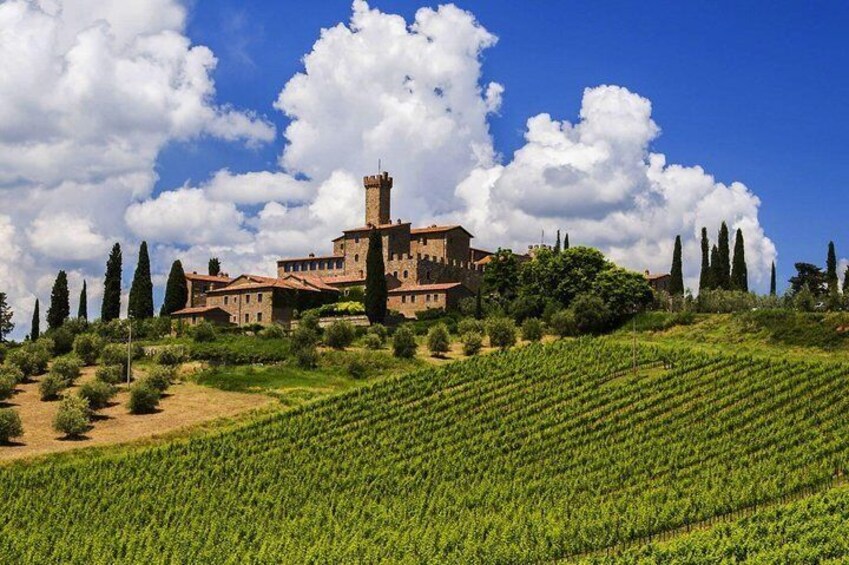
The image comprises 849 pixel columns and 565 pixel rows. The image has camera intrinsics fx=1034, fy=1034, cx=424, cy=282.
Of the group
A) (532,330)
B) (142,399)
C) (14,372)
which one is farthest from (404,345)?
(14,372)

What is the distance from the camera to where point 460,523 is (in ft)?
123

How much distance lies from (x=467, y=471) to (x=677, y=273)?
61927 mm

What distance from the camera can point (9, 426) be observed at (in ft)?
170

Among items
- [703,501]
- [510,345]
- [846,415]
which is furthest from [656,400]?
[510,345]

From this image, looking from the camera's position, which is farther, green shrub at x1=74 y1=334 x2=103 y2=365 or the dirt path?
green shrub at x1=74 y1=334 x2=103 y2=365

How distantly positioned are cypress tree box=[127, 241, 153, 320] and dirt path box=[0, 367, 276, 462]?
87.3 ft

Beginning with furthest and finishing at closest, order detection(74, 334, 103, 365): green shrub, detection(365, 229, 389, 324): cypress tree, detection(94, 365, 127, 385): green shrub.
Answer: detection(365, 229, 389, 324): cypress tree → detection(74, 334, 103, 365): green shrub → detection(94, 365, 127, 385): green shrub

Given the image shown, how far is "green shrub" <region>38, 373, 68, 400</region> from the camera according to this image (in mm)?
62906

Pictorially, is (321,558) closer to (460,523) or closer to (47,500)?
(460,523)

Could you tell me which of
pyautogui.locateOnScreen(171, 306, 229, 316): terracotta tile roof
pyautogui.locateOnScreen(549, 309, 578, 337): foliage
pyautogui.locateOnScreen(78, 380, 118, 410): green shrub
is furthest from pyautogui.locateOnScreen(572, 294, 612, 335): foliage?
pyautogui.locateOnScreen(78, 380, 118, 410): green shrub

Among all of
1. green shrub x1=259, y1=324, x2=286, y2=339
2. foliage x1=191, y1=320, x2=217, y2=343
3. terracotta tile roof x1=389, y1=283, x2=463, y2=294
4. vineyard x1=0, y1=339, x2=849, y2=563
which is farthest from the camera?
terracotta tile roof x1=389, y1=283, x2=463, y2=294

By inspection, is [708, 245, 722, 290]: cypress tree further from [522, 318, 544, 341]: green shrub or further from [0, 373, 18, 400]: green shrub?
[0, 373, 18, 400]: green shrub

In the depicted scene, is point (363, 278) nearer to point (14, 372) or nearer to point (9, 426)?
point (14, 372)

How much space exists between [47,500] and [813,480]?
102ft
